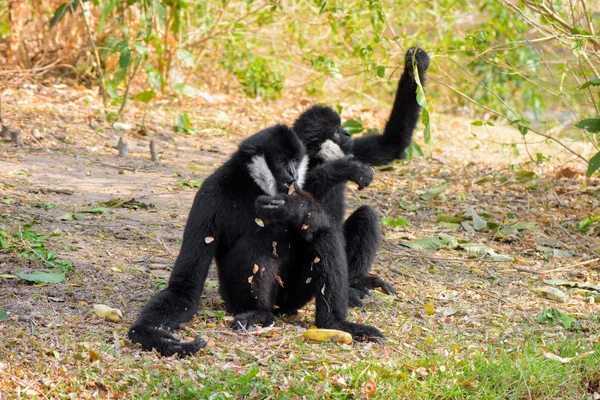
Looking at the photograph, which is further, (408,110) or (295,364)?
(408,110)

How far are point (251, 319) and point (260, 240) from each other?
0.51 meters

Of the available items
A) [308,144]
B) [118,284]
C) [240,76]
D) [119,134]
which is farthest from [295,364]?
[240,76]

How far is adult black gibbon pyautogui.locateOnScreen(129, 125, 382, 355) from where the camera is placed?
453cm

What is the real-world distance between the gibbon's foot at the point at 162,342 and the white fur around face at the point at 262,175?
1.09 meters

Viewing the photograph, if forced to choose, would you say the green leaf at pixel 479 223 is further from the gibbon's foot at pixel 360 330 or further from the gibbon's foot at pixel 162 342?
the gibbon's foot at pixel 162 342

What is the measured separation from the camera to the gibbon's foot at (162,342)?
4.07 meters

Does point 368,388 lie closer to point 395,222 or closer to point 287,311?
point 287,311

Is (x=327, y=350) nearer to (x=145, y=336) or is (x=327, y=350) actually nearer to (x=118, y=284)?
(x=145, y=336)

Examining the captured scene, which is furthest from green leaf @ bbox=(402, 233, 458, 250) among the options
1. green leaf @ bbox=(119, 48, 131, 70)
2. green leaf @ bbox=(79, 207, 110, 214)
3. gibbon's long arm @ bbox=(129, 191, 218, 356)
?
green leaf @ bbox=(119, 48, 131, 70)

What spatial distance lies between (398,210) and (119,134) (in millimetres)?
3846

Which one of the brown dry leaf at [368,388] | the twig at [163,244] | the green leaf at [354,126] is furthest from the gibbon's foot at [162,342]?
the green leaf at [354,126]

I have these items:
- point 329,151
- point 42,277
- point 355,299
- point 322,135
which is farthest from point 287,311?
point 42,277

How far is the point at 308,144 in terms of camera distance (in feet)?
18.6

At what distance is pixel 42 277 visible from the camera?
4.92 m
